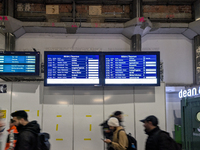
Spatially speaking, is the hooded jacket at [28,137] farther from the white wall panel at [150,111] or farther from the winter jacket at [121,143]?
the white wall panel at [150,111]

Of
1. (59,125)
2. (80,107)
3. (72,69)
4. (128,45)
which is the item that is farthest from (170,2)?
(59,125)

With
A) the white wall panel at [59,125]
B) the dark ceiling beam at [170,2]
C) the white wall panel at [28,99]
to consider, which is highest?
the dark ceiling beam at [170,2]

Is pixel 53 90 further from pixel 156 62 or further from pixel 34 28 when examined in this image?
pixel 156 62

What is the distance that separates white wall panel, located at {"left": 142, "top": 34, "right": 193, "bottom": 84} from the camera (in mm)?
8398

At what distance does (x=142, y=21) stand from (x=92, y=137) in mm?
3977

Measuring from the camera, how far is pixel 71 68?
650 cm

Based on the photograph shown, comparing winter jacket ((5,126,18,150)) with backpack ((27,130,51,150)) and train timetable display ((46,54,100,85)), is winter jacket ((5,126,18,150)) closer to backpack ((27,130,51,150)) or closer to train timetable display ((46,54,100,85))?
backpack ((27,130,51,150))

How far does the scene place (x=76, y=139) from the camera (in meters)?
6.59

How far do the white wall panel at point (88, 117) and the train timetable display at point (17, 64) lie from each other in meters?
1.46

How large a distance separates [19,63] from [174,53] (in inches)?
213

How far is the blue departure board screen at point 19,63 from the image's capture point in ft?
21.1

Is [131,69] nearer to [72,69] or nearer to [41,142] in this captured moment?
[72,69]

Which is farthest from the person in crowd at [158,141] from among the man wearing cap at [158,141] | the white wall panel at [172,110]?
the white wall panel at [172,110]

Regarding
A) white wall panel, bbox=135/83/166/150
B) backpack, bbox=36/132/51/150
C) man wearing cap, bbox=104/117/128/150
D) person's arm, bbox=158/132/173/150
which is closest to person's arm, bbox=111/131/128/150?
man wearing cap, bbox=104/117/128/150
